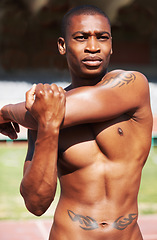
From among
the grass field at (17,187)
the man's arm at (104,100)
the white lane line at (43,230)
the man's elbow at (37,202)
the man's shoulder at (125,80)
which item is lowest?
the grass field at (17,187)

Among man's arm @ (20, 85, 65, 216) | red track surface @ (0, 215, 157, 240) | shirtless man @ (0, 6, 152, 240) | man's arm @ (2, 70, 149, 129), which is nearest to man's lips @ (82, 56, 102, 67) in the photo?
shirtless man @ (0, 6, 152, 240)

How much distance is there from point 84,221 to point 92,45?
910mm

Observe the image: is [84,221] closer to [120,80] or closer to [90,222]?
[90,222]

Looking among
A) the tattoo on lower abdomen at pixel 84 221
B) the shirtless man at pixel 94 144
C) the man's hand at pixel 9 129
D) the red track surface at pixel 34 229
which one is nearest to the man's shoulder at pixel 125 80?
the shirtless man at pixel 94 144

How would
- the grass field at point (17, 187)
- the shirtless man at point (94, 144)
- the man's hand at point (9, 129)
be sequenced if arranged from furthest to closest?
the grass field at point (17, 187) < the man's hand at point (9, 129) < the shirtless man at point (94, 144)

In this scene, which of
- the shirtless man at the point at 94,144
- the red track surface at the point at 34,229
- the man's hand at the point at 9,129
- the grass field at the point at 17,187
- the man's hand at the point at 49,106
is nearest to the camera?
the man's hand at the point at 49,106

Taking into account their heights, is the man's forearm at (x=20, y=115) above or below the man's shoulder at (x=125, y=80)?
below

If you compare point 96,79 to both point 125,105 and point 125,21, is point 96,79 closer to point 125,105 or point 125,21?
point 125,105

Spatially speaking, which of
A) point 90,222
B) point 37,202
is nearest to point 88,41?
point 37,202

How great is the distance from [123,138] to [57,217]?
0.57 meters

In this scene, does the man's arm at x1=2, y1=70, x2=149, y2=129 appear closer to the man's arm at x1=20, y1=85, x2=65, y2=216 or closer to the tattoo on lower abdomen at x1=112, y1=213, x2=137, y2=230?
the man's arm at x1=20, y1=85, x2=65, y2=216

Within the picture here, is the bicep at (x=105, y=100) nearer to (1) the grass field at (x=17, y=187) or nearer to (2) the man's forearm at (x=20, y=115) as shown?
(2) the man's forearm at (x=20, y=115)

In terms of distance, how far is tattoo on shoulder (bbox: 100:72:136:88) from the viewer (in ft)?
6.43

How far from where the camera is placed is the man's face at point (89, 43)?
1.94 metres
